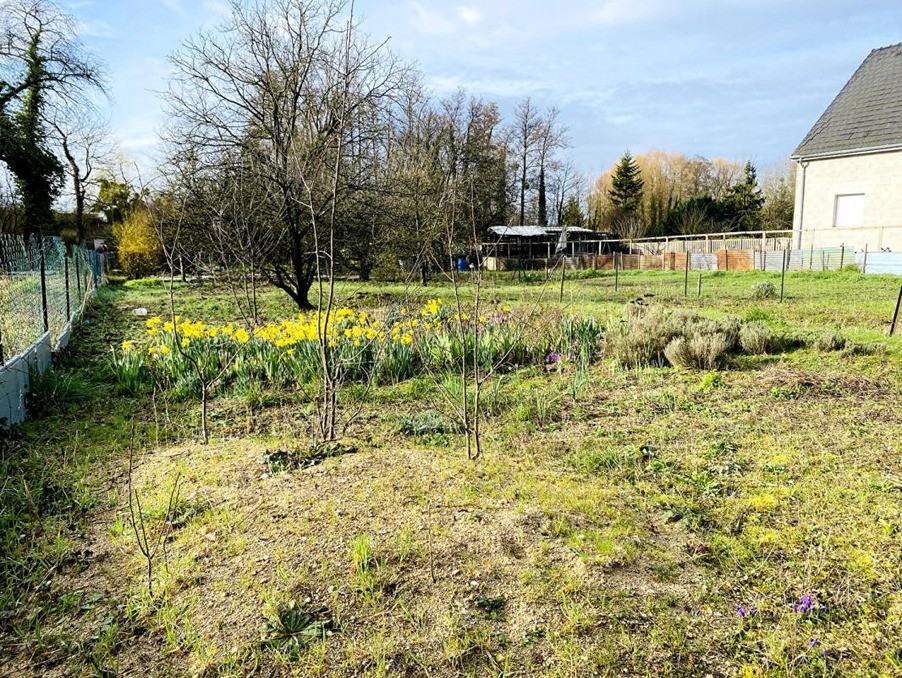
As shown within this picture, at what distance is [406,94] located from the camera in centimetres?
1355

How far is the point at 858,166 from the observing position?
19344 mm

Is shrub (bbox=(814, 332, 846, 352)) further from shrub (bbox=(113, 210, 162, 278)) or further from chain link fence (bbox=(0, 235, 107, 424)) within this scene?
shrub (bbox=(113, 210, 162, 278))

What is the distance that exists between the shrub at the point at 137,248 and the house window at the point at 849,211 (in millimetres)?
27756

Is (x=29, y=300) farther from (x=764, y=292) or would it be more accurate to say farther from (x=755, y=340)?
(x=764, y=292)

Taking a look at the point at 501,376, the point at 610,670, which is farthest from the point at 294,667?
the point at 501,376

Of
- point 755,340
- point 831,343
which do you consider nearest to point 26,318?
point 755,340

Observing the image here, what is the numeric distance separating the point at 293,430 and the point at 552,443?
1899mm

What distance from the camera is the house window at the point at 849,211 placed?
64.2 feet

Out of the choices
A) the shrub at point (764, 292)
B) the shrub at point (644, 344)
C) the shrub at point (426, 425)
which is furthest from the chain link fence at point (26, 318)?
the shrub at point (764, 292)

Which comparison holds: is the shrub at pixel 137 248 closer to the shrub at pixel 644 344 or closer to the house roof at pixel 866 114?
the shrub at pixel 644 344

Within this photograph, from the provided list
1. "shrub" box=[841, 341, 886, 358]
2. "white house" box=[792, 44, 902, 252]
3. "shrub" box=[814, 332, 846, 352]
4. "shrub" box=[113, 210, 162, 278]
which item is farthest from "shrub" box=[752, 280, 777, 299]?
"shrub" box=[113, 210, 162, 278]

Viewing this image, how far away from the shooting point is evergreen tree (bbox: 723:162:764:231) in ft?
129

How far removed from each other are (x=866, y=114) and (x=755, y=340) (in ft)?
64.4

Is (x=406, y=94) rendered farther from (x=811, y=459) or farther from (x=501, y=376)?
(x=811, y=459)
